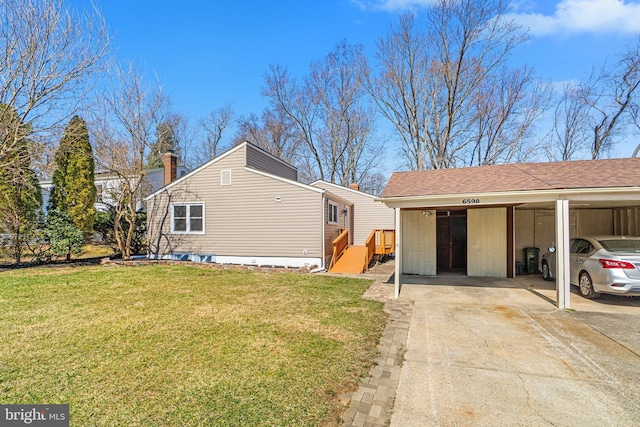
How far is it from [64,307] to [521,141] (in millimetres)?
24891

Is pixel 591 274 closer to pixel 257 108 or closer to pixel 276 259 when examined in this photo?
pixel 276 259

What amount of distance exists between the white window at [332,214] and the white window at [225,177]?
4.40 m

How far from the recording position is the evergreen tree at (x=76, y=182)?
39.5 ft

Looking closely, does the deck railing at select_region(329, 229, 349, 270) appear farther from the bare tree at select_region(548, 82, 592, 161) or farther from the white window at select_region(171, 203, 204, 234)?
the bare tree at select_region(548, 82, 592, 161)

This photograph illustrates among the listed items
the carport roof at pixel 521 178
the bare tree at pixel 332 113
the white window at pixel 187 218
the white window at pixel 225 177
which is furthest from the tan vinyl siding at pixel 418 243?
the bare tree at pixel 332 113

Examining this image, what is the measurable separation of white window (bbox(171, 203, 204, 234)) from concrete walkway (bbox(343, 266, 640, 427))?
390 inches

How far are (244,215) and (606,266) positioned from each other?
10982 mm

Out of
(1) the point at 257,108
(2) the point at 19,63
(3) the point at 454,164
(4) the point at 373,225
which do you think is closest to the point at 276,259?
(4) the point at 373,225

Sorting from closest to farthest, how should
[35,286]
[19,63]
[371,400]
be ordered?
[371,400]
[35,286]
[19,63]

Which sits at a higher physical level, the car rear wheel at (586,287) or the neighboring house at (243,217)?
the neighboring house at (243,217)

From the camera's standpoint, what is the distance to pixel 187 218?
1314cm

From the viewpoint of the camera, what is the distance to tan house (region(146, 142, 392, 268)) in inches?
451

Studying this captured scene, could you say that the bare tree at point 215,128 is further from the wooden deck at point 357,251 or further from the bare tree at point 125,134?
the wooden deck at point 357,251

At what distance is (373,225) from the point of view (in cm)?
1625
